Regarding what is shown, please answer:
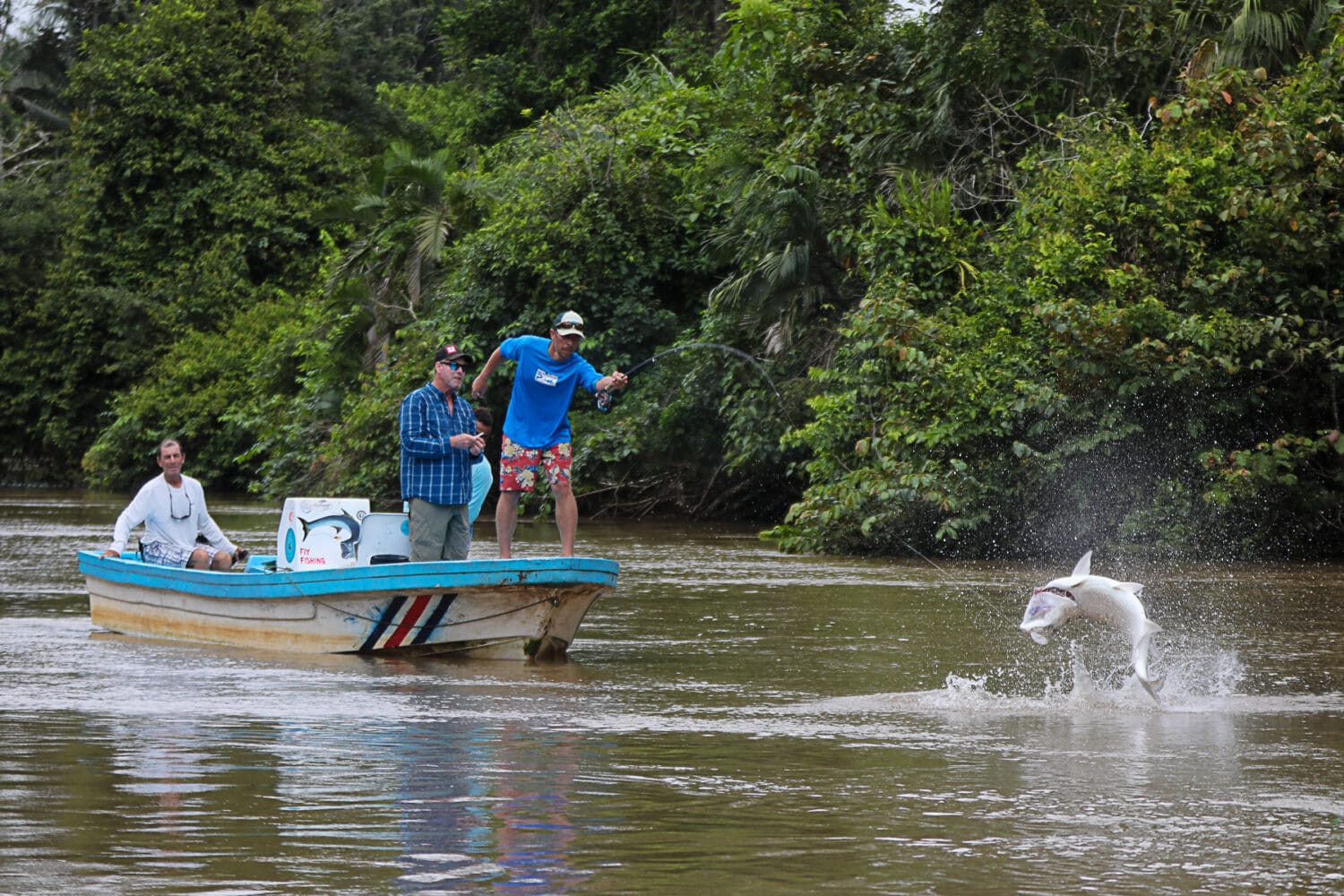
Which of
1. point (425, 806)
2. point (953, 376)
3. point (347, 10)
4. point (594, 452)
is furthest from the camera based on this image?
point (347, 10)

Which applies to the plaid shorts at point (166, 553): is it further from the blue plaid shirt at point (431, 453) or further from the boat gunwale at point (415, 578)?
the blue plaid shirt at point (431, 453)

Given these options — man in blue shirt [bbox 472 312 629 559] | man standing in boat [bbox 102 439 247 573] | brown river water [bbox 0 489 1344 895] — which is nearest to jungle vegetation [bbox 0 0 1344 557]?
man in blue shirt [bbox 472 312 629 559]

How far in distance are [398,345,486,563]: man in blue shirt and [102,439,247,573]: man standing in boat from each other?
5.80 ft

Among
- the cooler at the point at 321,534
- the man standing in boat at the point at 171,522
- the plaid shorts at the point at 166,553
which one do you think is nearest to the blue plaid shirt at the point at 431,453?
the cooler at the point at 321,534

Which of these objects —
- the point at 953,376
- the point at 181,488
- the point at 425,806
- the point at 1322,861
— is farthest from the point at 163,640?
the point at 953,376

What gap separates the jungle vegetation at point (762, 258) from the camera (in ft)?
60.3

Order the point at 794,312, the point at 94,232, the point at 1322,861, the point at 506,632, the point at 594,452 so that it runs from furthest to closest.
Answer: the point at 94,232 < the point at 594,452 < the point at 794,312 < the point at 506,632 < the point at 1322,861

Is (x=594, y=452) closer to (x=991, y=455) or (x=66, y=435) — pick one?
(x=991, y=455)

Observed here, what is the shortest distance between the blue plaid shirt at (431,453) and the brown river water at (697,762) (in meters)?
1.06

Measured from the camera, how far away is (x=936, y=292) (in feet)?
66.5

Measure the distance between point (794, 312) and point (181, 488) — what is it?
41.5 feet

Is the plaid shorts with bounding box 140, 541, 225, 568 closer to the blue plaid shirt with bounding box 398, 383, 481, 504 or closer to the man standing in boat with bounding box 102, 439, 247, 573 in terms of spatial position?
the man standing in boat with bounding box 102, 439, 247, 573

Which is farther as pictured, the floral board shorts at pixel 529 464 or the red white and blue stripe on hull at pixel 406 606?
the floral board shorts at pixel 529 464

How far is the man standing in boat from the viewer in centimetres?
1166
